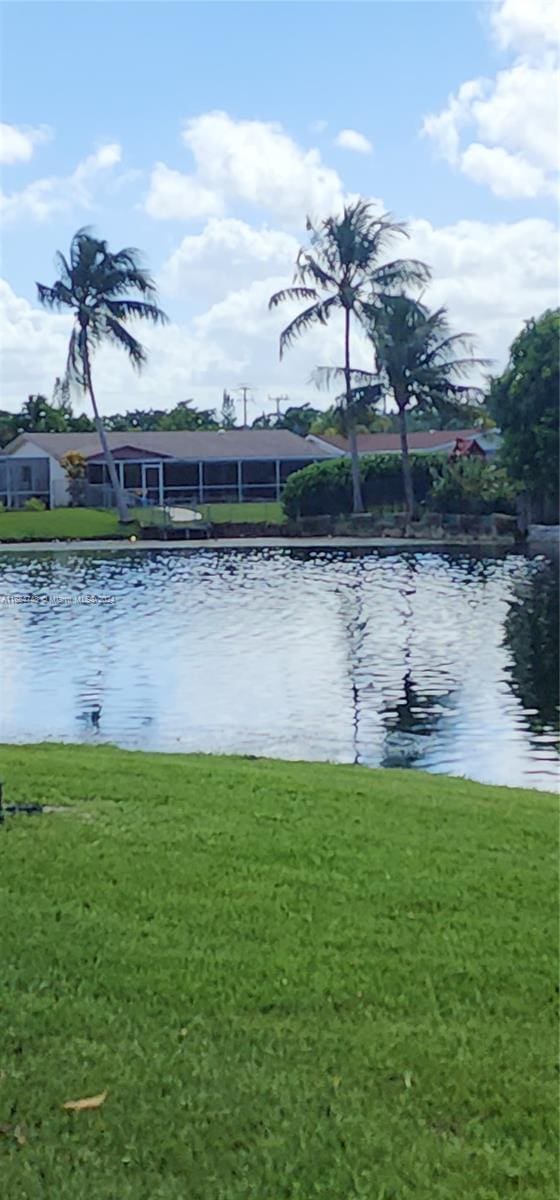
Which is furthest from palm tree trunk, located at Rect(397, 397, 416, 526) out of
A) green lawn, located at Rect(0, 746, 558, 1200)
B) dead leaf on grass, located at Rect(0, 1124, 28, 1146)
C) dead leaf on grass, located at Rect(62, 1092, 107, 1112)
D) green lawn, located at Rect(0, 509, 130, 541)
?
dead leaf on grass, located at Rect(0, 1124, 28, 1146)

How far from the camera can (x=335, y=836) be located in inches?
225

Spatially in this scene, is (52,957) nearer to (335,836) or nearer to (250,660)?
(335,836)

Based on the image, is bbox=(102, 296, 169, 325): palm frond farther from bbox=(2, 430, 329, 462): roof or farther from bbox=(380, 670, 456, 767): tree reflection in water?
bbox=(380, 670, 456, 767): tree reflection in water

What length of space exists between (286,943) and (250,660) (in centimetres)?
1100

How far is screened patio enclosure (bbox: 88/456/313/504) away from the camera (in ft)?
171

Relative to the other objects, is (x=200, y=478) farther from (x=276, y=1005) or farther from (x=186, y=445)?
(x=276, y=1005)

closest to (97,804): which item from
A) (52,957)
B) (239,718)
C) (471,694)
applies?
(52,957)

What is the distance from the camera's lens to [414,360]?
43125mm

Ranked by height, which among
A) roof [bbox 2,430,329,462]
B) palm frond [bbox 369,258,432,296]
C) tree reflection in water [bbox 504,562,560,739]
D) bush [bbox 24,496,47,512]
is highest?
palm frond [bbox 369,258,432,296]

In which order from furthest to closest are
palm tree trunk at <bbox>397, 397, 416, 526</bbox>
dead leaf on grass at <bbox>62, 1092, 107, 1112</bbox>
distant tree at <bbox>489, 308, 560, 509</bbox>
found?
palm tree trunk at <bbox>397, 397, 416, 526</bbox> → distant tree at <bbox>489, 308, 560, 509</bbox> → dead leaf on grass at <bbox>62, 1092, 107, 1112</bbox>

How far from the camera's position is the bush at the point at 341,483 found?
148 feet

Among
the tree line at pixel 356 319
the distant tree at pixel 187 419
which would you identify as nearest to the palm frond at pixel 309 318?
the tree line at pixel 356 319

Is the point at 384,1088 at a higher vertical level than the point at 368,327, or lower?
lower

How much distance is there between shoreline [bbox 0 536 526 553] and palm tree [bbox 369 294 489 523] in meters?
4.35
